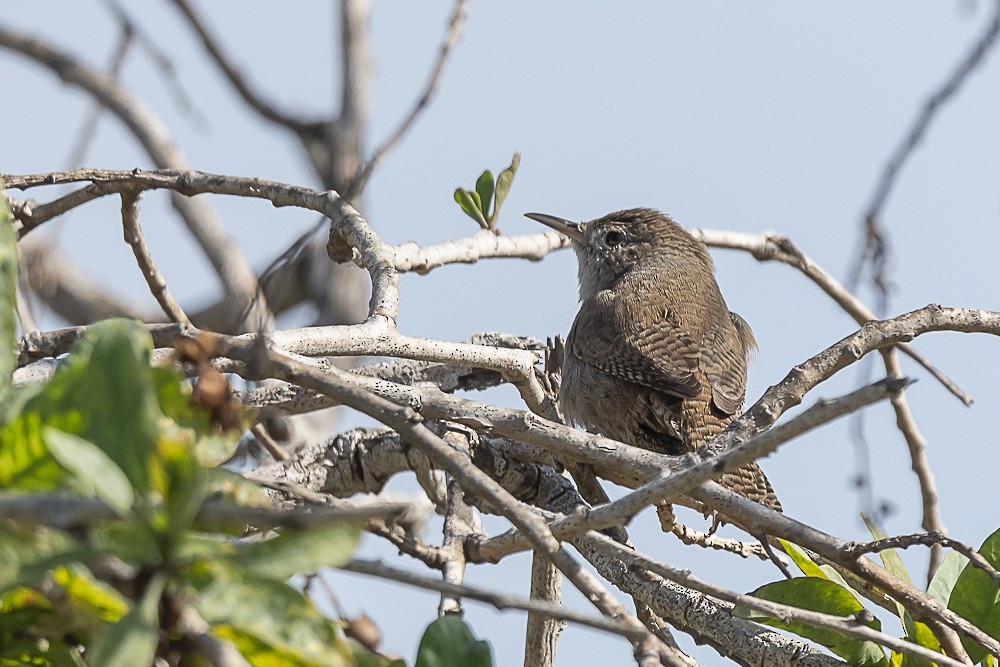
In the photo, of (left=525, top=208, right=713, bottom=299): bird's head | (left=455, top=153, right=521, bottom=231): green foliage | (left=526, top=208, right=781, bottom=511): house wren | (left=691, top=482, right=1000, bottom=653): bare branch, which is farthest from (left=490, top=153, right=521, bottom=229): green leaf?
(left=525, top=208, right=713, bottom=299): bird's head

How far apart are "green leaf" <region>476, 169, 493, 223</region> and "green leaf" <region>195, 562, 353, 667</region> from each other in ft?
7.55

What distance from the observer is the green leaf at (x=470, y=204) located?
135 inches

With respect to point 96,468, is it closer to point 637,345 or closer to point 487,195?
point 487,195

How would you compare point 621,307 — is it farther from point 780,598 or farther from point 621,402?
point 780,598

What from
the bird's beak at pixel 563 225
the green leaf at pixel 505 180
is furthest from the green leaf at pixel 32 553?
the bird's beak at pixel 563 225

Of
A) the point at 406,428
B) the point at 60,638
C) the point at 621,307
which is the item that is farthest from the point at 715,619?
the point at 621,307

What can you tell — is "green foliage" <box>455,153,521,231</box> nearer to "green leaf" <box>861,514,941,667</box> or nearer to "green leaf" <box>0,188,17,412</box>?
"green leaf" <box>861,514,941,667</box>

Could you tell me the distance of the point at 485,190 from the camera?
340cm

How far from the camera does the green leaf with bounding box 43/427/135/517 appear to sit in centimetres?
104

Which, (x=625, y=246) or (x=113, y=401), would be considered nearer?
(x=113, y=401)

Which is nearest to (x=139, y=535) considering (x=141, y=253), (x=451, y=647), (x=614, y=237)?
(x=451, y=647)

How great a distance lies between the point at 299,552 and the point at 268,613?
73mm

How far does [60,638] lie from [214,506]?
1.29 ft

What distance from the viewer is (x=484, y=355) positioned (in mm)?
3283
